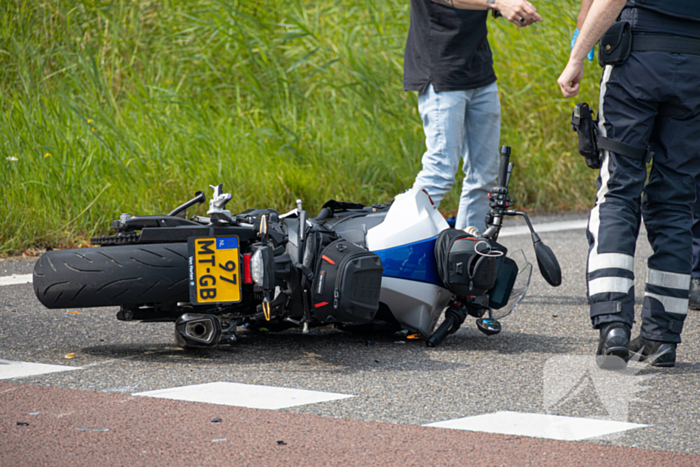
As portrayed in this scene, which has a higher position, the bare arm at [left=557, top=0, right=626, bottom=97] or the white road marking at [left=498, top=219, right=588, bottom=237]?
the bare arm at [left=557, top=0, right=626, bottom=97]

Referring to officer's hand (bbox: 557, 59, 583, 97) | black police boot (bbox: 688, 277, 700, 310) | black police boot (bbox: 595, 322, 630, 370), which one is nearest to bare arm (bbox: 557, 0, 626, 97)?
officer's hand (bbox: 557, 59, 583, 97)

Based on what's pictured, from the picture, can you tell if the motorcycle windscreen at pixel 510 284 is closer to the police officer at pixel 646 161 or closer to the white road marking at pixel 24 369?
the police officer at pixel 646 161

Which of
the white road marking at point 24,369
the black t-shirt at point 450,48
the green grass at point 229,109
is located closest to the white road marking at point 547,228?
the green grass at point 229,109

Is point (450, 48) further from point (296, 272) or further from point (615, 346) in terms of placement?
point (615, 346)

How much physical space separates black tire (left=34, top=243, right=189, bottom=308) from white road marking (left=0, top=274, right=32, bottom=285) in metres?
1.74

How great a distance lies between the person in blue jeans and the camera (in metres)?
4.33

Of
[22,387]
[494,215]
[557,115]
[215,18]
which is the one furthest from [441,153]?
[215,18]

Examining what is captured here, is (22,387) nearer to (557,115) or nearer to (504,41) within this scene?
(557,115)

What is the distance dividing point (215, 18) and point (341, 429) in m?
8.11

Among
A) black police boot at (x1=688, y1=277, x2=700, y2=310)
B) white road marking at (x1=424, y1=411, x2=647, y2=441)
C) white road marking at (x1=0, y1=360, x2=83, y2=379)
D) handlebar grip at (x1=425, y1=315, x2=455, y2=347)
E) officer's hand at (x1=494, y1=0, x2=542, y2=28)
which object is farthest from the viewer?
black police boot at (x1=688, y1=277, x2=700, y2=310)

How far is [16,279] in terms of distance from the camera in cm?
484

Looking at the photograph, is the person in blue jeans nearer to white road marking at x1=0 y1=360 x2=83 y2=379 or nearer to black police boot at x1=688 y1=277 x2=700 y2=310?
black police boot at x1=688 y1=277 x2=700 y2=310

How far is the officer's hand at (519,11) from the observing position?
3.87 m

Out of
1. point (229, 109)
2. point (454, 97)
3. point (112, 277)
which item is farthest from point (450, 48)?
point (229, 109)
